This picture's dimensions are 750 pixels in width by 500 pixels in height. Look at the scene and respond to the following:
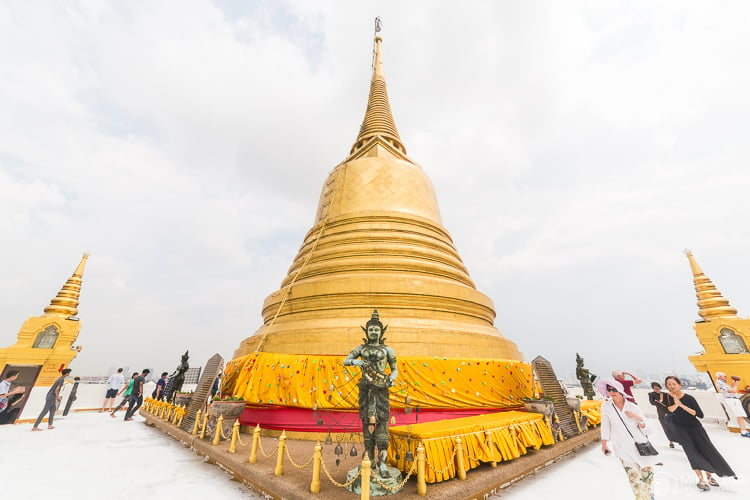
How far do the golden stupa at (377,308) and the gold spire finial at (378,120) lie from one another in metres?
2.91

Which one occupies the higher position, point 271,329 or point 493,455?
point 271,329

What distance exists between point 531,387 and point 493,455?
5161 millimetres

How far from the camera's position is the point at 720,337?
48.2ft

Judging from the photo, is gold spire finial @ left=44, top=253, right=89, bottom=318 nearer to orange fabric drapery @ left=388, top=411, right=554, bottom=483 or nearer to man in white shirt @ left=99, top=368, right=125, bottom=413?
man in white shirt @ left=99, top=368, right=125, bottom=413

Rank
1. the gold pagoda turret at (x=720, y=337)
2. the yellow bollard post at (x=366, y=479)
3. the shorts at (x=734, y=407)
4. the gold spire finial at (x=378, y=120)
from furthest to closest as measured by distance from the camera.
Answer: the gold spire finial at (x=378, y=120)
the gold pagoda turret at (x=720, y=337)
the shorts at (x=734, y=407)
the yellow bollard post at (x=366, y=479)

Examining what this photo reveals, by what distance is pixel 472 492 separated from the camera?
448cm

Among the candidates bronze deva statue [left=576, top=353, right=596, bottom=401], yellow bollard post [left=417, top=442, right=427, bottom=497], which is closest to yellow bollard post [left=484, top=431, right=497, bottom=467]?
yellow bollard post [left=417, top=442, right=427, bottom=497]

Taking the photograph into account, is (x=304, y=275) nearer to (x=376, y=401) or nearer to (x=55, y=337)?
(x=376, y=401)

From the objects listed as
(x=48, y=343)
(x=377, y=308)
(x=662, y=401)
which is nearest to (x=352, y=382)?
(x=377, y=308)

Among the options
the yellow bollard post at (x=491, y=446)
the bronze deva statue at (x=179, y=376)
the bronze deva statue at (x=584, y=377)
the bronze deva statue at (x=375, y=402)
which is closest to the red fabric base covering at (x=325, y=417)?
the yellow bollard post at (x=491, y=446)

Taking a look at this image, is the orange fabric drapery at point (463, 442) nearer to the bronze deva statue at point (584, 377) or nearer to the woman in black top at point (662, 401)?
the woman in black top at point (662, 401)

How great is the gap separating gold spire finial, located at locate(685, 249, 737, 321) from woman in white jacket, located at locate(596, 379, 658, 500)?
57.0 ft

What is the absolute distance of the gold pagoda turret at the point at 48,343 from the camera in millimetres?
14641

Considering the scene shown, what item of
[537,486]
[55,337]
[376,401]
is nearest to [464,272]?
[537,486]
